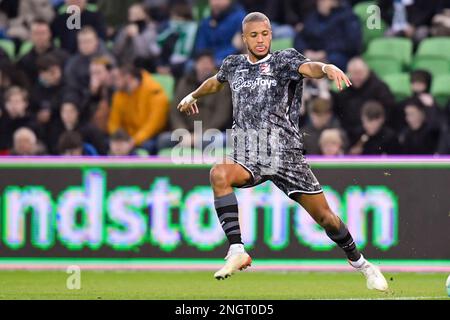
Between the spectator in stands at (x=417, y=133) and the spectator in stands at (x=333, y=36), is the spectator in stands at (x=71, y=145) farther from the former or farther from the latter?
the spectator in stands at (x=417, y=133)

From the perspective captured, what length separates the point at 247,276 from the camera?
531 inches

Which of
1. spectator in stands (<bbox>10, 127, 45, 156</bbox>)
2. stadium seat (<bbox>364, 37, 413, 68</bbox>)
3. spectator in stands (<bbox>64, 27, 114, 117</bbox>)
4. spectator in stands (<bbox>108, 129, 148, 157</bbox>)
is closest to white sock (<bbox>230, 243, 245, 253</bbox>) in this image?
spectator in stands (<bbox>108, 129, 148, 157</bbox>)

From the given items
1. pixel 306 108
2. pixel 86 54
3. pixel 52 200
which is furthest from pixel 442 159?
pixel 86 54

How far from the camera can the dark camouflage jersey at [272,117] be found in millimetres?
10117

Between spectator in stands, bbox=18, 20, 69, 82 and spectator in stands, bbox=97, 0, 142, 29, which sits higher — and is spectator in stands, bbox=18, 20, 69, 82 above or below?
below

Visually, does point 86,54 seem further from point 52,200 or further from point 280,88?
point 280,88

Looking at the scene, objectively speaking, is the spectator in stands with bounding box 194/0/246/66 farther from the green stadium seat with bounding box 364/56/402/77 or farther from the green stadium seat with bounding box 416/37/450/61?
the green stadium seat with bounding box 416/37/450/61

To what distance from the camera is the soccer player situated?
32.8 ft

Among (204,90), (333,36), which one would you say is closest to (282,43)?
(333,36)

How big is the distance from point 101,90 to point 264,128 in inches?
271

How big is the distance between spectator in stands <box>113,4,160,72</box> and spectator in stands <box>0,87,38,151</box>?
1566 mm

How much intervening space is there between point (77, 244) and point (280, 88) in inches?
183

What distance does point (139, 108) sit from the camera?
52.1 feet

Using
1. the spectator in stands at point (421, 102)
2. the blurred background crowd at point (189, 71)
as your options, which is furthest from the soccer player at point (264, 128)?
the spectator in stands at point (421, 102)
